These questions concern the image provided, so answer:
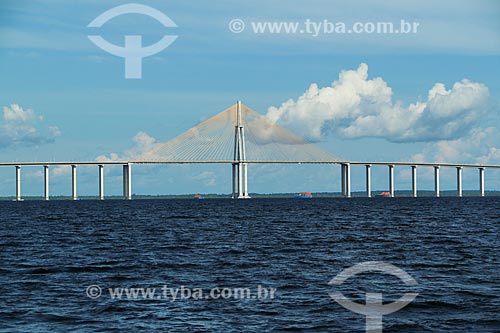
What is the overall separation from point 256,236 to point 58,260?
15.4 m

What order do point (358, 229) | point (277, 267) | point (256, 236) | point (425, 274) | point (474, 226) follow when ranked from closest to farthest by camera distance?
point (425, 274)
point (277, 267)
point (256, 236)
point (358, 229)
point (474, 226)

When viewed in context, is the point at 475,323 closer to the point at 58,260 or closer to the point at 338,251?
the point at 338,251

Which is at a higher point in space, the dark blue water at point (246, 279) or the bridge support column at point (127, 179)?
the bridge support column at point (127, 179)

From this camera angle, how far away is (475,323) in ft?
58.5

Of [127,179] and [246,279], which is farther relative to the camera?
[127,179]

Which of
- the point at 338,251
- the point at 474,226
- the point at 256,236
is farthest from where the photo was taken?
the point at 474,226

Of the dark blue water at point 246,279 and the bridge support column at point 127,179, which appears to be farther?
the bridge support column at point 127,179

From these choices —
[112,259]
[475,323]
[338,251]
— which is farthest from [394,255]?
[475,323]

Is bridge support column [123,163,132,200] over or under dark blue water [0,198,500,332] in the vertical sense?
over

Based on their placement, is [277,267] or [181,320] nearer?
[181,320]

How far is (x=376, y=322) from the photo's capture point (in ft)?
58.5

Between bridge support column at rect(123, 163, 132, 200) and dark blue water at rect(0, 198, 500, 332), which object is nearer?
dark blue water at rect(0, 198, 500, 332)

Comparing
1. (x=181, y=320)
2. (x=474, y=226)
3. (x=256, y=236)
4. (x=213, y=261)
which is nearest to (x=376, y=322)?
(x=181, y=320)

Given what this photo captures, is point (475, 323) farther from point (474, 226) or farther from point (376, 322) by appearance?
point (474, 226)
